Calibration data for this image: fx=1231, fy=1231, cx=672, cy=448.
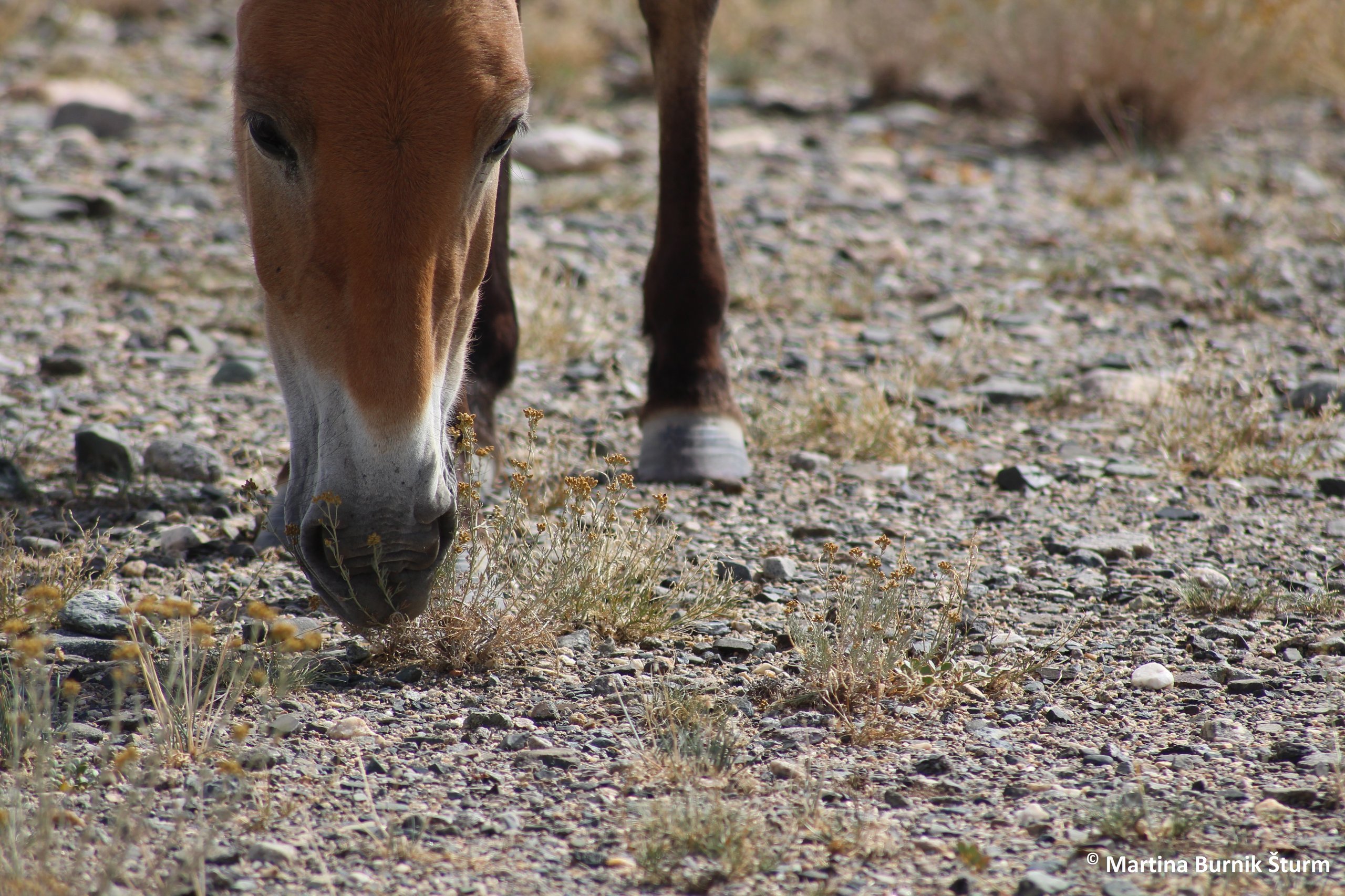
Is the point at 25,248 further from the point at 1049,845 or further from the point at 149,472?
the point at 1049,845

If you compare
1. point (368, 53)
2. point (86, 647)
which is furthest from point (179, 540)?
point (368, 53)

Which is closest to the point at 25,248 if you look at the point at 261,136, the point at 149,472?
the point at 149,472

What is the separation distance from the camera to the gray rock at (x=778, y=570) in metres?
3.50

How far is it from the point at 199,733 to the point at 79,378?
265cm

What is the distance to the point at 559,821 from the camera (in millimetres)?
2346

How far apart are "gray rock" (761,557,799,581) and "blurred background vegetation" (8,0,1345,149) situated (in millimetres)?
4881

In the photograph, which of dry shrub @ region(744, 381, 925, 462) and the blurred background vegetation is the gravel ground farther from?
the blurred background vegetation

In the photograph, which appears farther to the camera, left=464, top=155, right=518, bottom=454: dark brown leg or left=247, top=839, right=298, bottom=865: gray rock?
left=464, top=155, right=518, bottom=454: dark brown leg

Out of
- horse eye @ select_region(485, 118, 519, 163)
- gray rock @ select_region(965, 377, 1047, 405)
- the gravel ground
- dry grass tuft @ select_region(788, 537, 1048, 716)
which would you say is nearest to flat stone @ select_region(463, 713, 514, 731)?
the gravel ground

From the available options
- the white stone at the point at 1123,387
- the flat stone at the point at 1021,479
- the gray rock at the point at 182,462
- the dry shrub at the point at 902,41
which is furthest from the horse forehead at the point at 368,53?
the dry shrub at the point at 902,41

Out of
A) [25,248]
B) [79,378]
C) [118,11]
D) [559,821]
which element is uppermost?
[118,11]

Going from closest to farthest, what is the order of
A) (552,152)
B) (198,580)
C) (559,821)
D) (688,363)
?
(559,821) → (198,580) → (688,363) → (552,152)

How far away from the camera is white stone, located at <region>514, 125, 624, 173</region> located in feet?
25.5

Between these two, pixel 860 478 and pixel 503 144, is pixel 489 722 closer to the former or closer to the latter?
pixel 503 144
